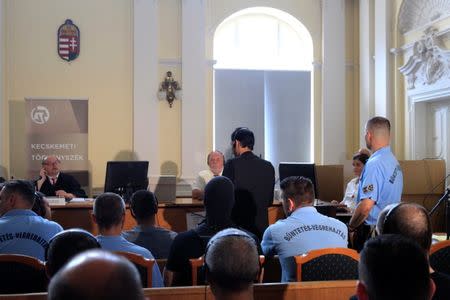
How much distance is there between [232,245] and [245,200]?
239 cm

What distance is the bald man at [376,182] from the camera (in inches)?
135

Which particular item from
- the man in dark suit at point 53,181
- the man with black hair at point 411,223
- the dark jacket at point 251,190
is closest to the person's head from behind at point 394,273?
the man with black hair at point 411,223

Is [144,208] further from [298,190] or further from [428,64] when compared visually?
[428,64]

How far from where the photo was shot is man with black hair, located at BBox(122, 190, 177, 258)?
3.19m

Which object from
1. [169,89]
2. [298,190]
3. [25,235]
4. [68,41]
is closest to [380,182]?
[298,190]

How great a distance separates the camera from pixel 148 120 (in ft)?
26.8

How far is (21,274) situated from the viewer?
244cm

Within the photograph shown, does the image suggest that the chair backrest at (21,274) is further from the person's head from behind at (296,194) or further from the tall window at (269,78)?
the tall window at (269,78)

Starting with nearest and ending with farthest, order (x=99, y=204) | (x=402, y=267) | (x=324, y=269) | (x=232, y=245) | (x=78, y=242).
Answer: (x=402, y=267), (x=232, y=245), (x=78, y=242), (x=324, y=269), (x=99, y=204)

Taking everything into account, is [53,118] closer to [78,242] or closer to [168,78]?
[168,78]

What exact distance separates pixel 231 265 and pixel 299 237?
47.1 inches

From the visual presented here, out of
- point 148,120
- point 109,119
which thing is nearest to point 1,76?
point 109,119

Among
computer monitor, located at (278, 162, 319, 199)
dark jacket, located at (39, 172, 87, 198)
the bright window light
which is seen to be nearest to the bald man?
computer monitor, located at (278, 162, 319, 199)

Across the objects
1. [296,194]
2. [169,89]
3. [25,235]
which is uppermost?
[169,89]
